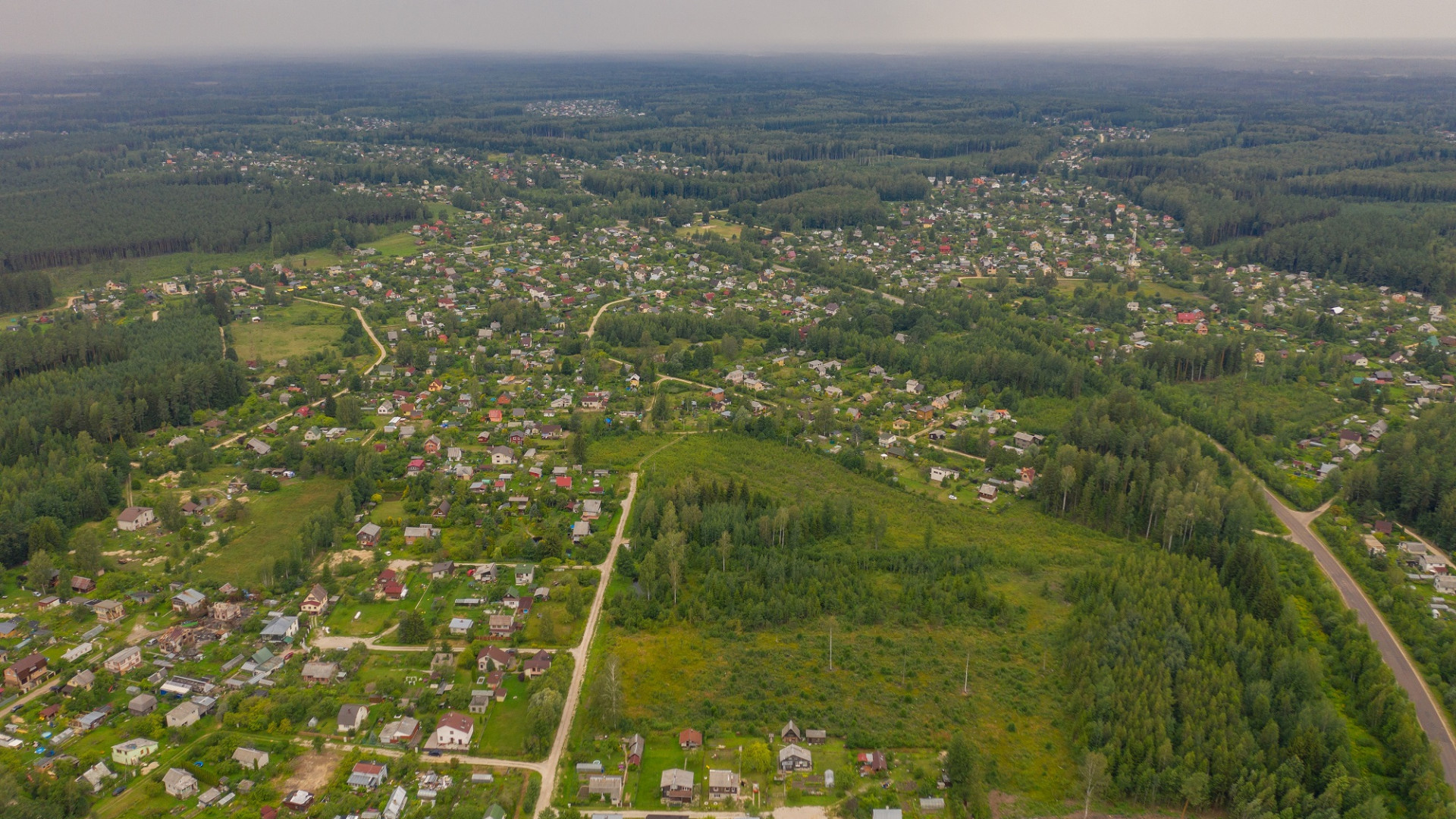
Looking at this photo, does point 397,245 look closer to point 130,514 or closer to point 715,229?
point 715,229

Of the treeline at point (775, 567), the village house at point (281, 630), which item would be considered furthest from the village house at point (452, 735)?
the village house at point (281, 630)

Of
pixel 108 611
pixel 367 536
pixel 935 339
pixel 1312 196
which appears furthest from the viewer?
pixel 1312 196

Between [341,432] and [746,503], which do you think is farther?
[341,432]

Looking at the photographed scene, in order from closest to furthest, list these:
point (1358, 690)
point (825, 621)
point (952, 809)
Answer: point (952, 809) < point (1358, 690) < point (825, 621)

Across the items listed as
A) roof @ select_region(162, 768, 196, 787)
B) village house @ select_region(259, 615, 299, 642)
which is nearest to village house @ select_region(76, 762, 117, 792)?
roof @ select_region(162, 768, 196, 787)

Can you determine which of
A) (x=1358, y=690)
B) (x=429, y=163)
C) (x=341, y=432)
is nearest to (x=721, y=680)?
(x=1358, y=690)

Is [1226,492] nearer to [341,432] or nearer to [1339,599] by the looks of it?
[1339,599]

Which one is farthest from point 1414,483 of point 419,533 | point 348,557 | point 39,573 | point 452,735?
point 39,573
